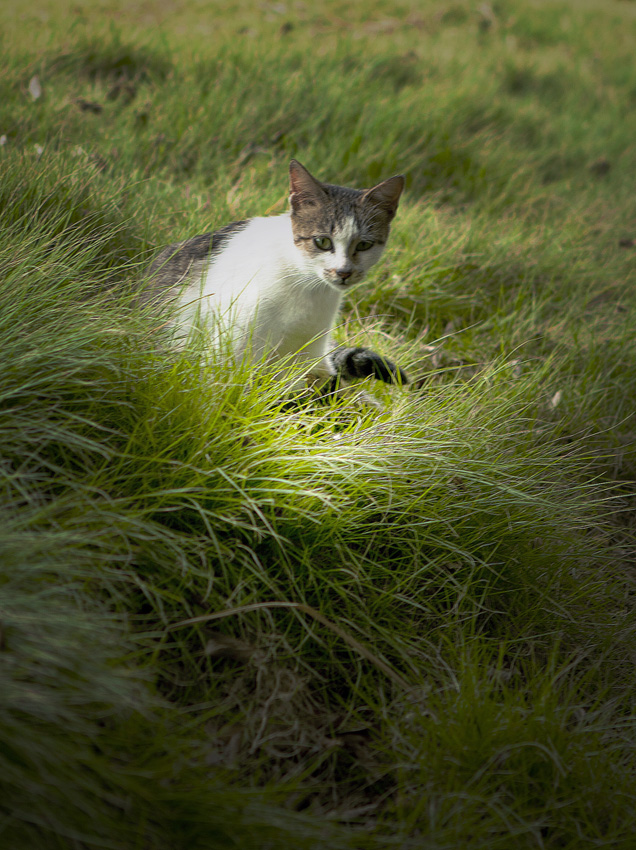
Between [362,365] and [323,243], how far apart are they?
47cm

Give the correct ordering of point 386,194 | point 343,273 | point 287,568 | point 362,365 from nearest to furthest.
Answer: point 287,568, point 362,365, point 343,273, point 386,194

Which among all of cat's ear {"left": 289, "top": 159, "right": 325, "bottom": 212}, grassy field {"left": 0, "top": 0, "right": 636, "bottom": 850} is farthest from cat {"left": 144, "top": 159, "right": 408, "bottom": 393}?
grassy field {"left": 0, "top": 0, "right": 636, "bottom": 850}

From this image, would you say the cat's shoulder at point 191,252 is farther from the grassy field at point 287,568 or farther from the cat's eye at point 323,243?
the cat's eye at point 323,243

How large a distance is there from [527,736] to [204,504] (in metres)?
0.91

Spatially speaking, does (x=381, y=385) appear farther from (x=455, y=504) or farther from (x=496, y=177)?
(x=496, y=177)

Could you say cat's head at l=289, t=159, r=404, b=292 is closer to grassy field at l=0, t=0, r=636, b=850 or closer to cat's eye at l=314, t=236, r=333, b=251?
cat's eye at l=314, t=236, r=333, b=251

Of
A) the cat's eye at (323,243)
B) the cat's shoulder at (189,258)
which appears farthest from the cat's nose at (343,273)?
the cat's shoulder at (189,258)

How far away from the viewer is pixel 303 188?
2158 mm

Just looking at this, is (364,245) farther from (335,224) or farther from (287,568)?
(287,568)

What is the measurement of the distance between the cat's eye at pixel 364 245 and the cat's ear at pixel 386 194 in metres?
0.13

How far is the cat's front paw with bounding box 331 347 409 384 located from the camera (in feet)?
6.41

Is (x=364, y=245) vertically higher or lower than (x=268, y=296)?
higher

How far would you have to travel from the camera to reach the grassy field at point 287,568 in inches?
46.5

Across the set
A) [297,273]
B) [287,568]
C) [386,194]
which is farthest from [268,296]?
[287,568]
